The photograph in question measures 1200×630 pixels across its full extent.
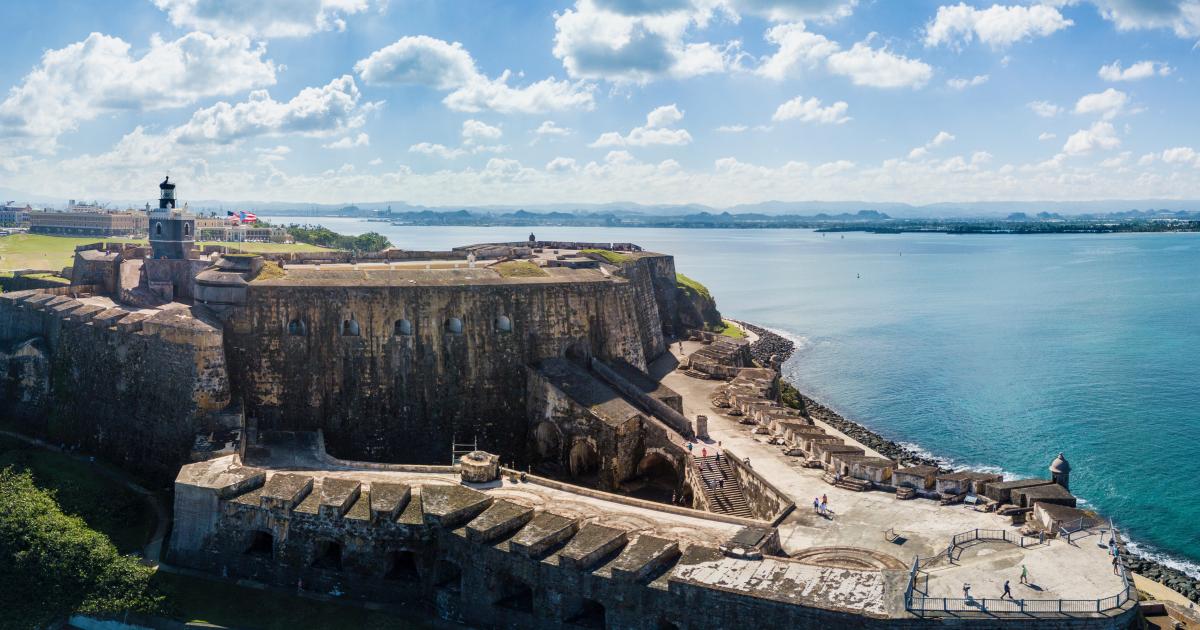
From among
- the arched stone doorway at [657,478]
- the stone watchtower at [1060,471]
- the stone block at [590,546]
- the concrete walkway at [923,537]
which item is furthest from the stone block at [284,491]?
the stone watchtower at [1060,471]

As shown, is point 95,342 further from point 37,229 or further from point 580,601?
point 37,229

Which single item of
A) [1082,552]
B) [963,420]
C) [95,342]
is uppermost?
[95,342]

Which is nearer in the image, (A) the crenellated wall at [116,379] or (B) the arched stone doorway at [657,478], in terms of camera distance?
(A) the crenellated wall at [116,379]

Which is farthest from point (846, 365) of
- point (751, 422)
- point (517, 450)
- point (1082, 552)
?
point (1082, 552)

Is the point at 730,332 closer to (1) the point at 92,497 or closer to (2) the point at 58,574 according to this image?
(1) the point at 92,497

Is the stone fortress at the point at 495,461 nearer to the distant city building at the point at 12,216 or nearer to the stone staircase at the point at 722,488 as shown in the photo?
the stone staircase at the point at 722,488

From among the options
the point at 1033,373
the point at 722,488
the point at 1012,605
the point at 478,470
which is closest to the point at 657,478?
the point at 722,488

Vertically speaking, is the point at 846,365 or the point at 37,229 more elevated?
the point at 37,229
